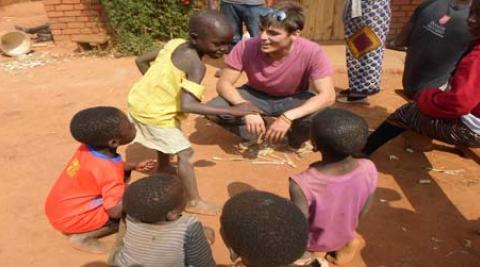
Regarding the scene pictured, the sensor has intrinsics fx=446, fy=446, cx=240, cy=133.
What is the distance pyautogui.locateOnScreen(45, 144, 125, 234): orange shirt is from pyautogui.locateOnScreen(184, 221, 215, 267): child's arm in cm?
81

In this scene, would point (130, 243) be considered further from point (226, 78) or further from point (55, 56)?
point (55, 56)

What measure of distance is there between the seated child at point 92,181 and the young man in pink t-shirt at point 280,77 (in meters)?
1.20

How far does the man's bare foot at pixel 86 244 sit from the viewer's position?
3.16 m

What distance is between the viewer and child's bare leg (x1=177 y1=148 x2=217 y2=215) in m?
3.44

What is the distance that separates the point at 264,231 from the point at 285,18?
2612mm

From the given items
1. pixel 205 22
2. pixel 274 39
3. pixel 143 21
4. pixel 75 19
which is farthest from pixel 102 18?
pixel 205 22

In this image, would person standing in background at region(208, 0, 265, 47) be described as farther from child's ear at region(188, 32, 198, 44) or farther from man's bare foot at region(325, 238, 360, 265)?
man's bare foot at region(325, 238, 360, 265)

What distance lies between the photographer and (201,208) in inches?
141

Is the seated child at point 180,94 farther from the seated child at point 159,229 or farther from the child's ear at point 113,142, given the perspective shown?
the seated child at point 159,229

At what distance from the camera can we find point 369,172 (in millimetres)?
2541

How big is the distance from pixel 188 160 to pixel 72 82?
12.7 ft

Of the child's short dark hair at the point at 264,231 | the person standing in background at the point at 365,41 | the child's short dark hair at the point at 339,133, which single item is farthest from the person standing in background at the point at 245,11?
the child's short dark hair at the point at 264,231

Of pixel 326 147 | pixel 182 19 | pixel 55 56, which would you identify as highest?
pixel 326 147

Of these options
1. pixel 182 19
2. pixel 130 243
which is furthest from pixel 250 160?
pixel 182 19
